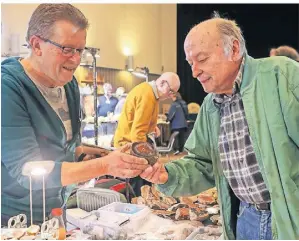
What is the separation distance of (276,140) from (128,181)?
0.61 m

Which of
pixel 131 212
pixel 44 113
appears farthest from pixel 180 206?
pixel 44 113

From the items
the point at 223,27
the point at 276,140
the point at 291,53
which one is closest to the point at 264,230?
the point at 276,140

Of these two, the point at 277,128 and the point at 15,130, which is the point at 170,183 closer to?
the point at 277,128

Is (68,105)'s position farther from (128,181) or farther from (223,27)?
(223,27)

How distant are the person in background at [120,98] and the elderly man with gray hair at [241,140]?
0.99 feet

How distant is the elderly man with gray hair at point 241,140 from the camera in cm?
110

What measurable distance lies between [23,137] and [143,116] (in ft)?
1.72

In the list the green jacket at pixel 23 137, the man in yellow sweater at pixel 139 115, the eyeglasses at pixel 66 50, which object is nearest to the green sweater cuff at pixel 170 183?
the man in yellow sweater at pixel 139 115

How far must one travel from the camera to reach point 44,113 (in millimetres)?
1129

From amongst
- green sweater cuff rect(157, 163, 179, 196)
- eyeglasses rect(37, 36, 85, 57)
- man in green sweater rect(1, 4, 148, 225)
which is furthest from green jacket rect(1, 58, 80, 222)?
green sweater cuff rect(157, 163, 179, 196)

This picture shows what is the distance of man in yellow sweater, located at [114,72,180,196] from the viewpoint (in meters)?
1.45

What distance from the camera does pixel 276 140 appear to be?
110 centimetres

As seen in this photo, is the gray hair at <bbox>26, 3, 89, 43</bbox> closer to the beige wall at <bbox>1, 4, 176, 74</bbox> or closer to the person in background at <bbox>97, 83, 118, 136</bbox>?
the beige wall at <bbox>1, 4, 176, 74</bbox>

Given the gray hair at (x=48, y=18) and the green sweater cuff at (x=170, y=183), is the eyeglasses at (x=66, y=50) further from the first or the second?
the green sweater cuff at (x=170, y=183)
